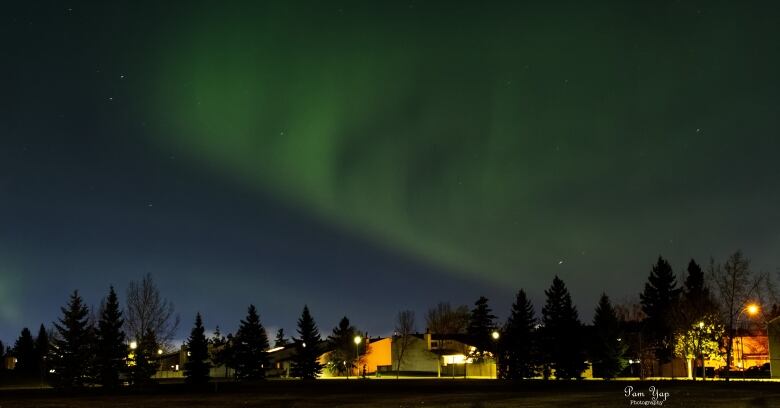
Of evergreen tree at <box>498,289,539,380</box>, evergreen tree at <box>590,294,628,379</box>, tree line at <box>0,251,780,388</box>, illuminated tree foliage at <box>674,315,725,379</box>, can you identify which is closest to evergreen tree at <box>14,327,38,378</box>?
tree line at <box>0,251,780,388</box>

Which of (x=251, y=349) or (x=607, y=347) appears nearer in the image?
(x=607, y=347)

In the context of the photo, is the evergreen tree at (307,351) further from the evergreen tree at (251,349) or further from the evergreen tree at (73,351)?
the evergreen tree at (73,351)

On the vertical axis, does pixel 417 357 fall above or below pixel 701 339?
below

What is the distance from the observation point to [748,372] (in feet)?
284

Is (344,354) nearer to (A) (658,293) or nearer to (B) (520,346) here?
(B) (520,346)

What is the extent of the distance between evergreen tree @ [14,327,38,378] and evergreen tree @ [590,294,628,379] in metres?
97.2

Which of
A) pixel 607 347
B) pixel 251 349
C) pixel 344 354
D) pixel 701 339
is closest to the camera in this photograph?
pixel 701 339

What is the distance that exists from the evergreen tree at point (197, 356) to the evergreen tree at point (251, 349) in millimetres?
10983

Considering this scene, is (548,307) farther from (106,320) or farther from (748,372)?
(106,320)

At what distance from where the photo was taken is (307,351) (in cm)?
10362

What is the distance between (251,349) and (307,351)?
8.19 m

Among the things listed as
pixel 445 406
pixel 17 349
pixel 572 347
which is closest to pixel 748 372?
pixel 572 347

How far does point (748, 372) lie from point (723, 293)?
3846 centimetres

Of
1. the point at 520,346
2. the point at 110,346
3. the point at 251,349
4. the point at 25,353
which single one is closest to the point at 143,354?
the point at 110,346
